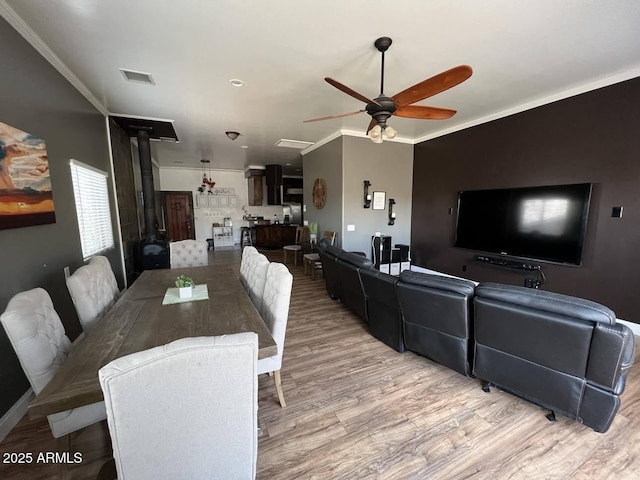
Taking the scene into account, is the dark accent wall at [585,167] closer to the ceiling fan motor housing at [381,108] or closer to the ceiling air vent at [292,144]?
the ceiling fan motor housing at [381,108]

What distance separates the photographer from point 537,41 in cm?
234

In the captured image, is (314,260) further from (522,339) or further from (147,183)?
(522,339)

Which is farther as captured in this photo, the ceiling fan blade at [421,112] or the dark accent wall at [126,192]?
the dark accent wall at [126,192]

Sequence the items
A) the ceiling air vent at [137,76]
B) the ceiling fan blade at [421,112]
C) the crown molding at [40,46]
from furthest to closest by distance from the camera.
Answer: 1. the ceiling air vent at [137,76]
2. the ceiling fan blade at [421,112]
3. the crown molding at [40,46]

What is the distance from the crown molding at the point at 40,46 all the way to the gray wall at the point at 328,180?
378cm

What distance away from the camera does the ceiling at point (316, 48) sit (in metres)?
1.95

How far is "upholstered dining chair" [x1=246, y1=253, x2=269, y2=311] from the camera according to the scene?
2.24 m

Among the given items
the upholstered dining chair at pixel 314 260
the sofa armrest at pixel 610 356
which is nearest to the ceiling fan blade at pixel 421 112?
the sofa armrest at pixel 610 356

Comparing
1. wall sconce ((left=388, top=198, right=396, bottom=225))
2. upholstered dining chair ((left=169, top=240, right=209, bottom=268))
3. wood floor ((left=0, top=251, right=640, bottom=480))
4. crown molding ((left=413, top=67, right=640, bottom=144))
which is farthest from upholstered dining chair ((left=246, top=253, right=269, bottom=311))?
crown molding ((left=413, top=67, right=640, bottom=144))

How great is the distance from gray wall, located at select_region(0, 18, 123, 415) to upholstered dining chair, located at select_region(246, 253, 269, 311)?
1658mm

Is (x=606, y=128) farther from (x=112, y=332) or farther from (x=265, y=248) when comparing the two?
(x=265, y=248)

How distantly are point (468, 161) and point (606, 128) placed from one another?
174cm

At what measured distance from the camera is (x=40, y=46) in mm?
2266

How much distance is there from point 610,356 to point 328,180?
188 inches
